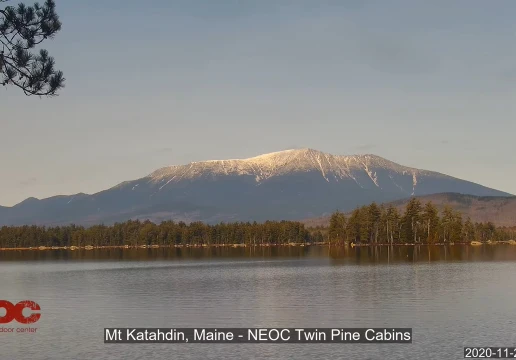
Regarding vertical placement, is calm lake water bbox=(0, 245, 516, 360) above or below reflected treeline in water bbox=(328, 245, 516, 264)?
below

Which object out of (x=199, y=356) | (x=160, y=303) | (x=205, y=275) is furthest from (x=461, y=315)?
(x=205, y=275)

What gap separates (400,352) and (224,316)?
16.0 m

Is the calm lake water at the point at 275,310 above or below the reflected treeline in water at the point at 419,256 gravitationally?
below

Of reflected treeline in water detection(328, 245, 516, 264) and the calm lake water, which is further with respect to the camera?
reflected treeline in water detection(328, 245, 516, 264)

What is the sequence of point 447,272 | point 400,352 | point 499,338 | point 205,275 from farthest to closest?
point 205,275 < point 447,272 < point 499,338 < point 400,352

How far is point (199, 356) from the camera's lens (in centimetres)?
3378

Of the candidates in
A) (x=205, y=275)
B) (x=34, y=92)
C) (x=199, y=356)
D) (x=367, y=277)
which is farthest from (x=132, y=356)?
(x=205, y=275)

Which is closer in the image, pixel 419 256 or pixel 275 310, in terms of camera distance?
pixel 275 310

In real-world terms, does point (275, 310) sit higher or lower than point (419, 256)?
lower

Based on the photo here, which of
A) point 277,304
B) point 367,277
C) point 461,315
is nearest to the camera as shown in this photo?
point 461,315

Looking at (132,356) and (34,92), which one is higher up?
(34,92)

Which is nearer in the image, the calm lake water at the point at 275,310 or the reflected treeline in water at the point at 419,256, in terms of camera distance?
the calm lake water at the point at 275,310

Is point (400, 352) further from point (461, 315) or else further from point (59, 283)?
point (59, 283)

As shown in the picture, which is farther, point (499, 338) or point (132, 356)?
point (499, 338)
